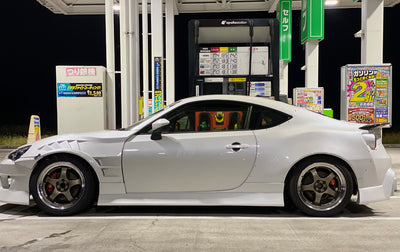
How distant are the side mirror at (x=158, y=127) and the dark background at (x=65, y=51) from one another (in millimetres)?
27808

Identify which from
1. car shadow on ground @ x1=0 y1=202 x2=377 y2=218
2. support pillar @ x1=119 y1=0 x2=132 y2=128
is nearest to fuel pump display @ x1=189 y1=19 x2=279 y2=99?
support pillar @ x1=119 y1=0 x2=132 y2=128

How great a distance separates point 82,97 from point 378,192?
679 centimetres

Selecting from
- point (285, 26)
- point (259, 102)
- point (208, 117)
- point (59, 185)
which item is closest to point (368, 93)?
point (259, 102)

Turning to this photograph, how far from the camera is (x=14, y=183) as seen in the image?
442cm

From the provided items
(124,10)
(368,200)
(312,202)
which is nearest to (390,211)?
(368,200)

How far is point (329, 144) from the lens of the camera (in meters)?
4.27

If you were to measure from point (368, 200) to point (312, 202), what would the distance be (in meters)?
0.60

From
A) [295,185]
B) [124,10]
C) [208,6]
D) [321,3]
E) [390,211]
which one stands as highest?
[208,6]

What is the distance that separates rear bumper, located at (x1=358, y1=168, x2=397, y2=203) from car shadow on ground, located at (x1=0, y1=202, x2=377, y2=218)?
1.00ft

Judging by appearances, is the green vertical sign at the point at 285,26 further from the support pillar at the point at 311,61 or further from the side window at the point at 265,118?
the side window at the point at 265,118

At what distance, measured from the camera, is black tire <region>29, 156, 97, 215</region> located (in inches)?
171

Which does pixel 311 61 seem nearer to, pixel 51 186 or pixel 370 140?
pixel 370 140

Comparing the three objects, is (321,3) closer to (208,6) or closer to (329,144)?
(208,6)

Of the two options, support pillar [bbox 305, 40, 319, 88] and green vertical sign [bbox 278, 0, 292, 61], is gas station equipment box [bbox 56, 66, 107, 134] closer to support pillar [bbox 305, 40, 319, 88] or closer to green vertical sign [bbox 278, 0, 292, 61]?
support pillar [bbox 305, 40, 319, 88]
